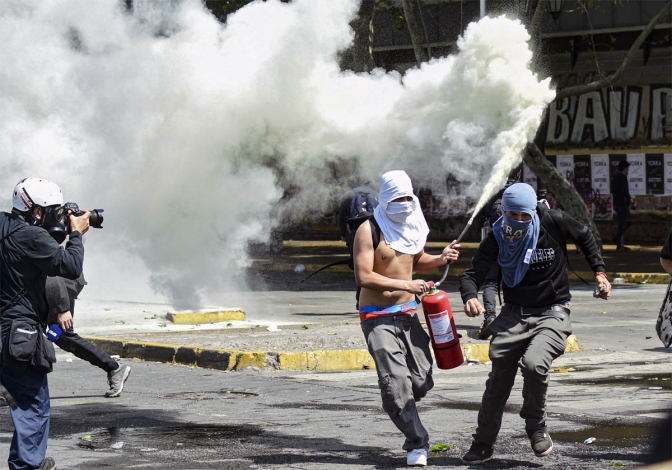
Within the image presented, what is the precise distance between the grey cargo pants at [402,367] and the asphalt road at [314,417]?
25 cm

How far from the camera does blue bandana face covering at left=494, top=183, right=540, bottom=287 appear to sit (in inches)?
250

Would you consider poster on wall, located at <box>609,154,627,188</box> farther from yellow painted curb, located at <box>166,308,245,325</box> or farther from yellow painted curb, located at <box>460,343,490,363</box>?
yellow painted curb, located at <box>460,343,490,363</box>

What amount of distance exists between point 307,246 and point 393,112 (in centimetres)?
1712

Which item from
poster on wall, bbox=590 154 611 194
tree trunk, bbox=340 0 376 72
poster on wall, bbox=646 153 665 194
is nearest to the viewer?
tree trunk, bbox=340 0 376 72

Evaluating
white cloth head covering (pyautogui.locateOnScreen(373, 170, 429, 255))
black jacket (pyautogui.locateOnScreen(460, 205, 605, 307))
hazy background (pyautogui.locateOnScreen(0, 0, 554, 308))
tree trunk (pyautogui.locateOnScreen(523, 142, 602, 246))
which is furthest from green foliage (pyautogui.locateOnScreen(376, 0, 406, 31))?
black jacket (pyautogui.locateOnScreen(460, 205, 605, 307))

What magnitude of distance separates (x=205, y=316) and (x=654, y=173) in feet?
52.0

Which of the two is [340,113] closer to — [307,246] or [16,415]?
[16,415]

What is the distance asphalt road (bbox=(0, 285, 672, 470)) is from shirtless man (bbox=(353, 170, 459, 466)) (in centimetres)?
35

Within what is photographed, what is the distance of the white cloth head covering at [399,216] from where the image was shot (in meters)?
6.52

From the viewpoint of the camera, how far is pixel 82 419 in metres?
8.02

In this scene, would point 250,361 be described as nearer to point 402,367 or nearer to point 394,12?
point 402,367

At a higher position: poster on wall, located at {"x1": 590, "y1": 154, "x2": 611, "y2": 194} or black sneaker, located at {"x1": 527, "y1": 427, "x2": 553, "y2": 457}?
black sneaker, located at {"x1": 527, "y1": 427, "x2": 553, "y2": 457}

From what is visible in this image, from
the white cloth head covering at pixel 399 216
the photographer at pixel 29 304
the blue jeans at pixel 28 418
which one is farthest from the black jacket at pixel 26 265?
the white cloth head covering at pixel 399 216

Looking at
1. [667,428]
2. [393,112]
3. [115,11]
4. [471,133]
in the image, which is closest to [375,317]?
[667,428]
